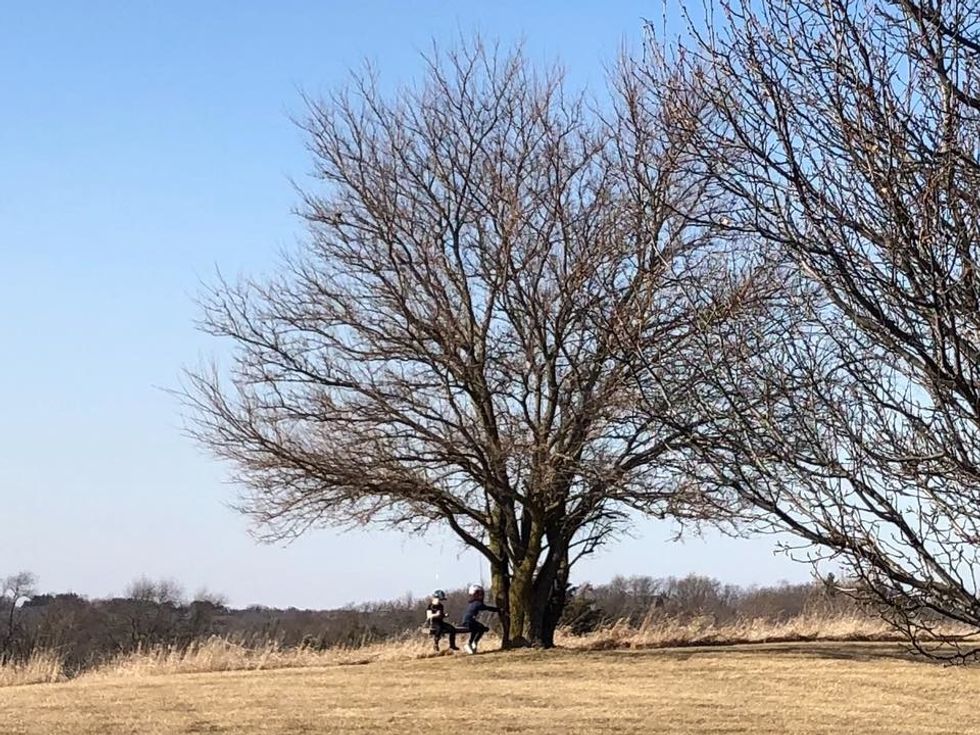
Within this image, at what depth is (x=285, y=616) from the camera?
117ft

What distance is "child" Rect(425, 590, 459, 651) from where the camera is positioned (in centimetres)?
1922

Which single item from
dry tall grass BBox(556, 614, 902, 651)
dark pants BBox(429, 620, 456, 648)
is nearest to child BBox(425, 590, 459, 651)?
dark pants BBox(429, 620, 456, 648)

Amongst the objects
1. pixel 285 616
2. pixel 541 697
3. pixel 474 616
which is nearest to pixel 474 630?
pixel 474 616

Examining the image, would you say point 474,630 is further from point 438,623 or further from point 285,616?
point 285,616

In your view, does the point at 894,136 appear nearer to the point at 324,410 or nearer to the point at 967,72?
the point at 967,72

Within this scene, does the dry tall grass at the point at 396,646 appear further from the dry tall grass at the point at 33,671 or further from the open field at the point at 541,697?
the open field at the point at 541,697

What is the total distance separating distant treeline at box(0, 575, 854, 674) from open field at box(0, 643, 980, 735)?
141 centimetres

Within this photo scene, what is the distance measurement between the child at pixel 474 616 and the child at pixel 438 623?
28cm

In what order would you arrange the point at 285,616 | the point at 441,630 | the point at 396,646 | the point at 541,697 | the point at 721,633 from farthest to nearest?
1. the point at 285,616
2. the point at 721,633
3. the point at 396,646
4. the point at 441,630
5. the point at 541,697

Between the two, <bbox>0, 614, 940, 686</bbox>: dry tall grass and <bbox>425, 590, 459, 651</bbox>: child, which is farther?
<bbox>425, 590, 459, 651</bbox>: child

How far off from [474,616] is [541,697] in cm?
517

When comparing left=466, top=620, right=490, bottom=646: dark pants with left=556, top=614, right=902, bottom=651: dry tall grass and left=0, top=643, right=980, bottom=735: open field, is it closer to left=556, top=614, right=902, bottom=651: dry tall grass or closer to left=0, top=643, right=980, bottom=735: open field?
left=0, top=643, right=980, bottom=735: open field

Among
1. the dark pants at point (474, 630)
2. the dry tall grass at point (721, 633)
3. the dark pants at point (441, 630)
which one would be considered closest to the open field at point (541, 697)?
the dark pants at point (474, 630)

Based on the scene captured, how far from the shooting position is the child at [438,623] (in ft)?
63.1
